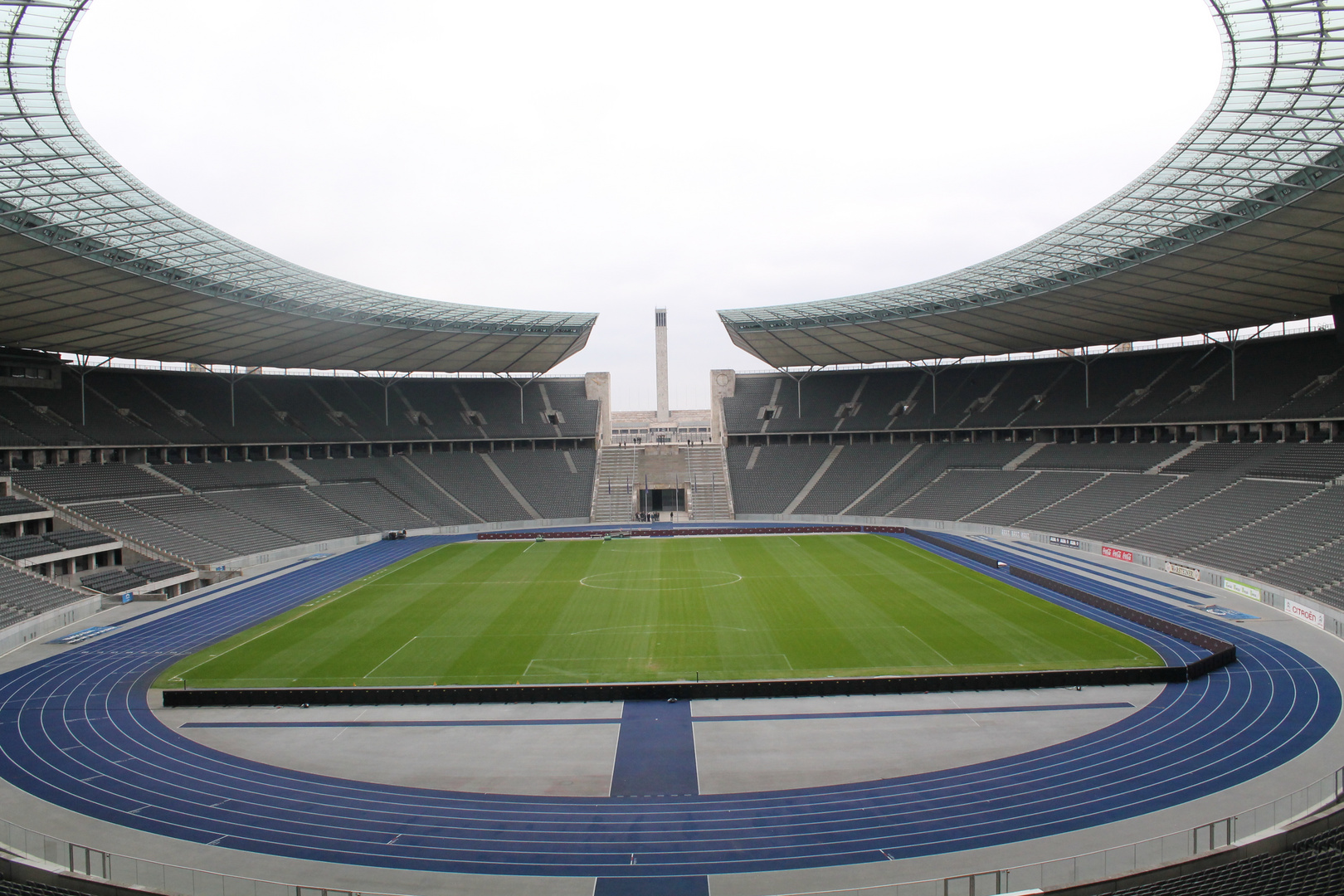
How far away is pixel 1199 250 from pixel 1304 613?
15522 millimetres

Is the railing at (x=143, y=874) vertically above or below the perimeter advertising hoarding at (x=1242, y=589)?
above

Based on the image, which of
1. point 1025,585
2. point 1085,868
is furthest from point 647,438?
point 1085,868

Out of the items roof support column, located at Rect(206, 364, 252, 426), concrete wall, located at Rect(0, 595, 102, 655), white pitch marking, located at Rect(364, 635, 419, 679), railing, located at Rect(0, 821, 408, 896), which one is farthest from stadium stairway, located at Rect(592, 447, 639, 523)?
railing, located at Rect(0, 821, 408, 896)

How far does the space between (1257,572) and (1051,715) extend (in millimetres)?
18619

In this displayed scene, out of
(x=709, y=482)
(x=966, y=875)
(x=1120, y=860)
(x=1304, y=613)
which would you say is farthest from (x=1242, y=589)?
(x=709, y=482)

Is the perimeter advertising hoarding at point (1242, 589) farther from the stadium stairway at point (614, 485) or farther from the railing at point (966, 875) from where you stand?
the stadium stairway at point (614, 485)

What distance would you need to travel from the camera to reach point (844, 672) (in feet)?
69.1

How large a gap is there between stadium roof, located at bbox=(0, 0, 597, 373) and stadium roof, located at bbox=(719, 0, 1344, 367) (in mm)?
22383

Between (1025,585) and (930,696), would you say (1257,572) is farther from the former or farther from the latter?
(930,696)

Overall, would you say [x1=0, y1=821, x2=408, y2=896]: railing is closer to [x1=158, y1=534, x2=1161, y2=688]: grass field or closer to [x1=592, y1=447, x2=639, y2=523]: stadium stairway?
[x1=158, y1=534, x2=1161, y2=688]: grass field

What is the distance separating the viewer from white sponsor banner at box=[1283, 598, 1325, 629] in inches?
978

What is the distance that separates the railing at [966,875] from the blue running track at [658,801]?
1.03 m

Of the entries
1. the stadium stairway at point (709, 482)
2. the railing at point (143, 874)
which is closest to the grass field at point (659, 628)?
the railing at point (143, 874)

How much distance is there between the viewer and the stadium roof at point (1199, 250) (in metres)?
21.0
